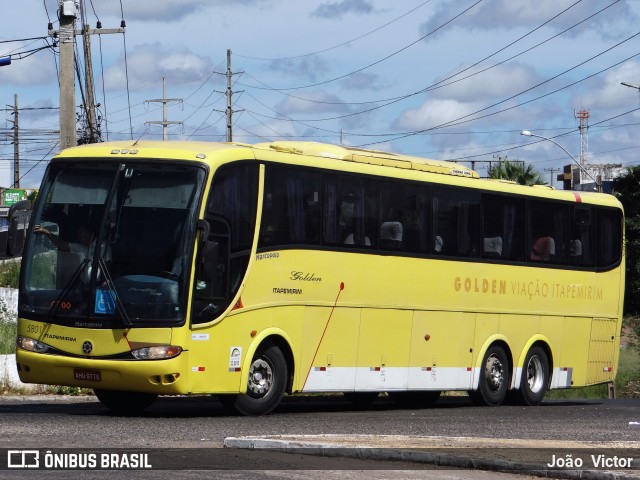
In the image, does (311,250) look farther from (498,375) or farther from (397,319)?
(498,375)

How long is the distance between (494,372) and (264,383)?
6409 millimetres

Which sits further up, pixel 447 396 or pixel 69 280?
pixel 69 280

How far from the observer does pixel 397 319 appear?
2039 centimetres

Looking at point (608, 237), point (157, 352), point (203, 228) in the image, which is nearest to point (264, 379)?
point (157, 352)

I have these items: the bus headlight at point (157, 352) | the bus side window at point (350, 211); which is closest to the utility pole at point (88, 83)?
the bus side window at point (350, 211)

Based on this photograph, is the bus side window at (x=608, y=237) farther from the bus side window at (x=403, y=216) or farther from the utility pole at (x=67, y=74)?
the utility pole at (x=67, y=74)

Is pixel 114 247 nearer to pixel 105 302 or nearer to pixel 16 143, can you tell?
pixel 105 302

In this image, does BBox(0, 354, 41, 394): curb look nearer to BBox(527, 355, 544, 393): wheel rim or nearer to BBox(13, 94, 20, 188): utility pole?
BBox(527, 355, 544, 393): wheel rim

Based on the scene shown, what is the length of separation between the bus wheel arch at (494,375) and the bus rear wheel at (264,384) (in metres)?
5.55

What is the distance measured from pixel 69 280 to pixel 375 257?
5.05 metres

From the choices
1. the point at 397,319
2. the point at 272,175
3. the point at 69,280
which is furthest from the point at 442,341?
the point at 69,280

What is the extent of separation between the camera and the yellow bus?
643 inches

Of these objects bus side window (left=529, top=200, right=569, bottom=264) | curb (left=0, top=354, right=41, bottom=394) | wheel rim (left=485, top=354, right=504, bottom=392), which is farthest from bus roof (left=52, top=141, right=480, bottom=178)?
curb (left=0, top=354, right=41, bottom=394)

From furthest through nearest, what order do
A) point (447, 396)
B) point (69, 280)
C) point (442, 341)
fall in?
point (447, 396) < point (442, 341) < point (69, 280)
